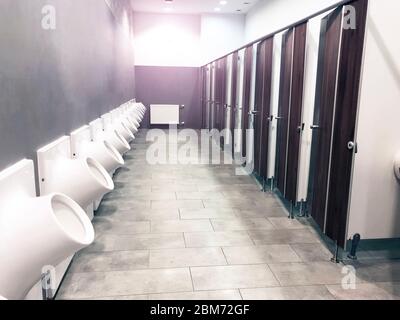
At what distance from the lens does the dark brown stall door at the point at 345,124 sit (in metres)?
2.23

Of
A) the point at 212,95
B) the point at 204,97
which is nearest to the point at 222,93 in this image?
the point at 212,95

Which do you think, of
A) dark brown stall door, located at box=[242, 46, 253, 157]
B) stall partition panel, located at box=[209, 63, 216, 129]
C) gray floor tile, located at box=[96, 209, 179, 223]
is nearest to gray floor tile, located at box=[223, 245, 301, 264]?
gray floor tile, located at box=[96, 209, 179, 223]

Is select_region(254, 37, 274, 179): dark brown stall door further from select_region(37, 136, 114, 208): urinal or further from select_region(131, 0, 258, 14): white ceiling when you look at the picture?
select_region(131, 0, 258, 14): white ceiling

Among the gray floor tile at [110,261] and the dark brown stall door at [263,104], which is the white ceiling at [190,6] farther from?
the gray floor tile at [110,261]

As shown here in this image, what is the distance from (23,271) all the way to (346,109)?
6.74ft

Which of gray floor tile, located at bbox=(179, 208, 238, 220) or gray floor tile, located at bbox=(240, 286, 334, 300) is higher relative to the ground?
gray floor tile, located at bbox=(179, 208, 238, 220)

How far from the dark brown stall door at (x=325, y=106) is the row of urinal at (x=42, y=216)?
1.58 meters

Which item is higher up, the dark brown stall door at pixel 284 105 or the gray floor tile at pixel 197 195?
the dark brown stall door at pixel 284 105

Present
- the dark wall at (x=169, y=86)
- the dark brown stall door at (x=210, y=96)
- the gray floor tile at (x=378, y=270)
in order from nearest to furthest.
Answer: the gray floor tile at (x=378, y=270) → the dark brown stall door at (x=210, y=96) → the dark wall at (x=169, y=86)

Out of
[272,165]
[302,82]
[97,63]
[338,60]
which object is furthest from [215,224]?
[97,63]

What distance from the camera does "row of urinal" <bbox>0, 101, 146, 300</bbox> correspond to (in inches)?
48.3

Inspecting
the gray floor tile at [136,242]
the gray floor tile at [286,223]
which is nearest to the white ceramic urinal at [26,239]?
the gray floor tile at [136,242]

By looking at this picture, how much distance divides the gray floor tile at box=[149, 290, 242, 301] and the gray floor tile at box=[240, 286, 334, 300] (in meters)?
0.07

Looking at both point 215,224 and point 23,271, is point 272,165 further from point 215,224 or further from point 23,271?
point 23,271
